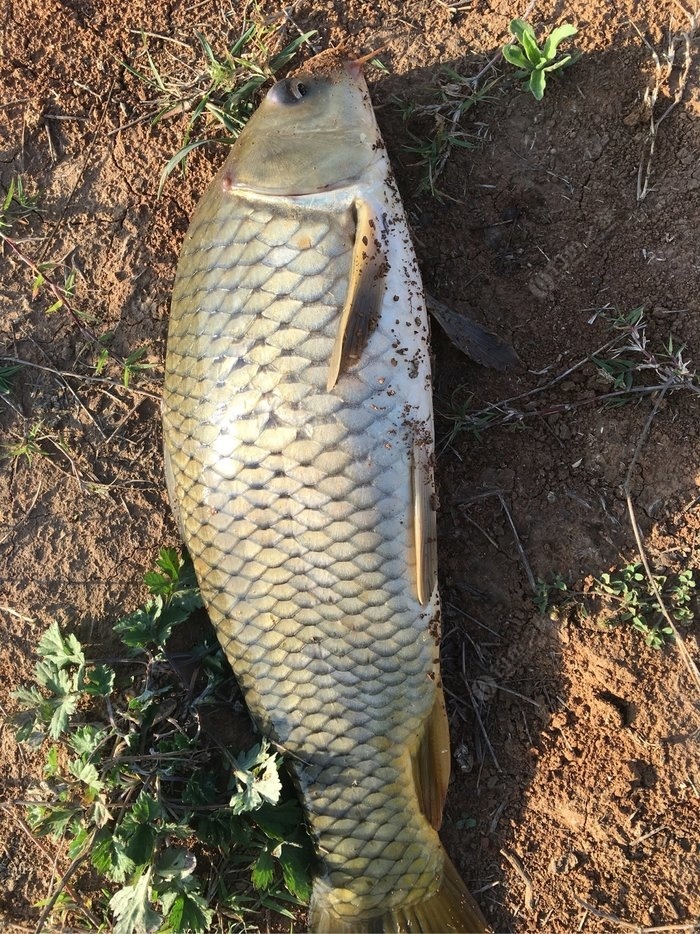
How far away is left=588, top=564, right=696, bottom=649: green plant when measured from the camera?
2.34 meters

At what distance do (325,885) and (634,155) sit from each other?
2582mm

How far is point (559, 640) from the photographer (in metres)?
2.43

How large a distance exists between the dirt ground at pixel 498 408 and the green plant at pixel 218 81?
63 mm

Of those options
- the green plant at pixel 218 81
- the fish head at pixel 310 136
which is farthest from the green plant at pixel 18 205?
the fish head at pixel 310 136

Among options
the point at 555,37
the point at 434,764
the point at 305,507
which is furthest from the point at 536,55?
the point at 434,764

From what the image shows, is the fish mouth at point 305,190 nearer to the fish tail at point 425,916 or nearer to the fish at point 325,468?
the fish at point 325,468

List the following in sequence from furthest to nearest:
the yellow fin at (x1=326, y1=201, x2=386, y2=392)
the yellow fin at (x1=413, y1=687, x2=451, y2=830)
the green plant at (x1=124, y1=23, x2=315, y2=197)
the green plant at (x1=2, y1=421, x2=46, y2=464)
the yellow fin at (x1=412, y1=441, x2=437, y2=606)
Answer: the green plant at (x1=2, y1=421, x2=46, y2=464) → the green plant at (x1=124, y1=23, x2=315, y2=197) → the yellow fin at (x1=413, y1=687, x2=451, y2=830) → the yellow fin at (x1=412, y1=441, x2=437, y2=606) → the yellow fin at (x1=326, y1=201, x2=386, y2=392)

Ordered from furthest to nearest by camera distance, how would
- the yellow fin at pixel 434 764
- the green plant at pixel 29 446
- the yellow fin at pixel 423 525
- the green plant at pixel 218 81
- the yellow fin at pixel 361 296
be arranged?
the green plant at pixel 29 446 < the green plant at pixel 218 81 < the yellow fin at pixel 434 764 < the yellow fin at pixel 423 525 < the yellow fin at pixel 361 296

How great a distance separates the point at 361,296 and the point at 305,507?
0.61 m

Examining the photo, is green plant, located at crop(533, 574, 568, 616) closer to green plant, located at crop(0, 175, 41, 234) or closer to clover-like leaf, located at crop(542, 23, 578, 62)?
clover-like leaf, located at crop(542, 23, 578, 62)

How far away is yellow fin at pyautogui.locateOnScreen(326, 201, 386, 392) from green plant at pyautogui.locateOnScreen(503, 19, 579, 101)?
779mm

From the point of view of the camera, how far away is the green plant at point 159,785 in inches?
88.0

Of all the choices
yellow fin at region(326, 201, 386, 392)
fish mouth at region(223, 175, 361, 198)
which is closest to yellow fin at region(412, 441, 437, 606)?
yellow fin at region(326, 201, 386, 392)

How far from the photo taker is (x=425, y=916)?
2.24 meters
